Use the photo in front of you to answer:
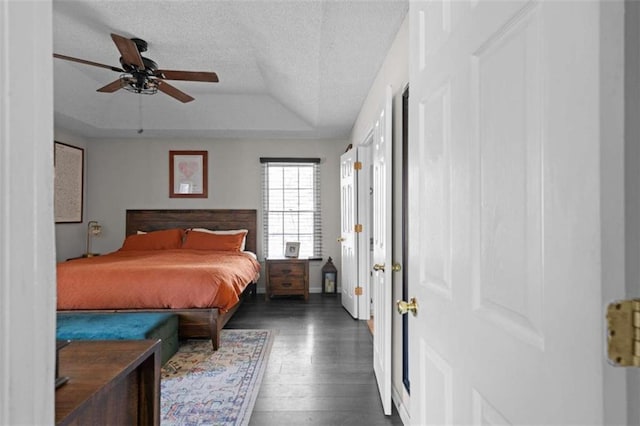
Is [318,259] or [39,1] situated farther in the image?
[318,259]

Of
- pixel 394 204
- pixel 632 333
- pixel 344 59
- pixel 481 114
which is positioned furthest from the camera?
pixel 344 59

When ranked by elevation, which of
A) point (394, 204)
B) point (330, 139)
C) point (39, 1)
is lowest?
point (394, 204)

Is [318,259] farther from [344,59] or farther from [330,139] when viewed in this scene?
[344,59]

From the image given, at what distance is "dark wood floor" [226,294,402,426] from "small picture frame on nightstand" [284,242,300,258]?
3.25ft

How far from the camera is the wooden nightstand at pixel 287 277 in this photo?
212 inches

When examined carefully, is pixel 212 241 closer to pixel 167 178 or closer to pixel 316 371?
pixel 167 178

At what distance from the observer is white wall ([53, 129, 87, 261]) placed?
542cm

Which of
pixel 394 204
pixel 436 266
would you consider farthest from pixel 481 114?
pixel 394 204

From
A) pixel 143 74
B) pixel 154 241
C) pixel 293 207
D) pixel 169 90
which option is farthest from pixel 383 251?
pixel 154 241

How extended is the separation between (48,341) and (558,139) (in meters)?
0.82

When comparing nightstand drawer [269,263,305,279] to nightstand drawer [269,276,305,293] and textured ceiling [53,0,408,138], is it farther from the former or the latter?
textured ceiling [53,0,408,138]

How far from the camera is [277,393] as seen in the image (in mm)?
2607

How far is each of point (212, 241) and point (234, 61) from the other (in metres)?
2.45

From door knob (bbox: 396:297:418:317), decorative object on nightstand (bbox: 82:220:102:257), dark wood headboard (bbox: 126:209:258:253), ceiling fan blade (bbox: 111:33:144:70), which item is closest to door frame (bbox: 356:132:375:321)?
dark wood headboard (bbox: 126:209:258:253)
